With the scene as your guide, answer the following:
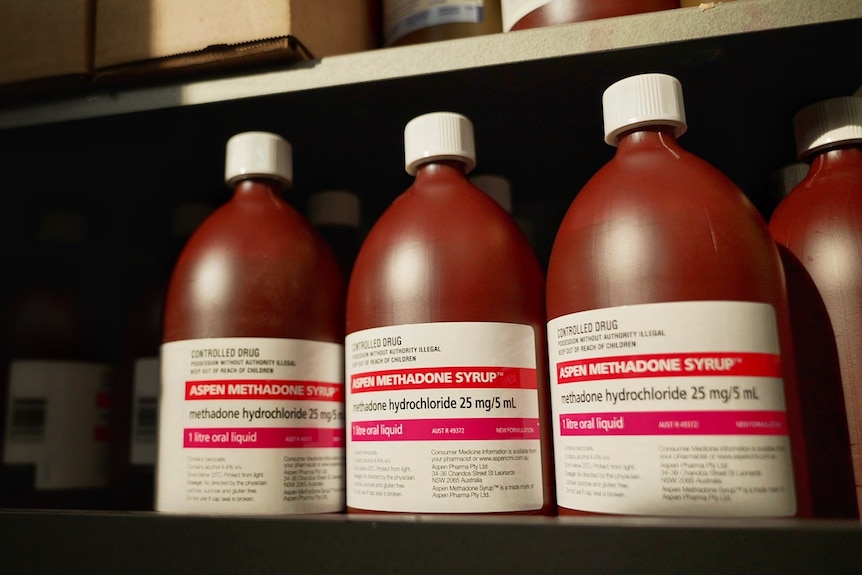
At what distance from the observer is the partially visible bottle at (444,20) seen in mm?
620

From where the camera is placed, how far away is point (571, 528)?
0.39 metres

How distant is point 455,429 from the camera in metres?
0.47

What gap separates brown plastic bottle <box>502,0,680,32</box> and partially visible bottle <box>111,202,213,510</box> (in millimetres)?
426

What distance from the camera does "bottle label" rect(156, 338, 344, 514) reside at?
1.70 feet

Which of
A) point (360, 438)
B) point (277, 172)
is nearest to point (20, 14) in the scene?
point (277, 172)

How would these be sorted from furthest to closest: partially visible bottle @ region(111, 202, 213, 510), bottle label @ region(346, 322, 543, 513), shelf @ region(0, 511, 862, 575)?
partially visible bottle @ region(111, 202, 213, 510)
bottle label @ region(346, 322, 543, 513)
shelf @ region(0, 511, 862, 575)

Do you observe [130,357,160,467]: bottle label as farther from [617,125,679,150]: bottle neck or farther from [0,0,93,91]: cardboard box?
[617,125,679,150]: bottle neck

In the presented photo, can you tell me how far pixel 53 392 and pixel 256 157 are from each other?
0.31 m

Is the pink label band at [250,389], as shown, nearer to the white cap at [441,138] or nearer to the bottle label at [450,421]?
the bottle label at [450,421]

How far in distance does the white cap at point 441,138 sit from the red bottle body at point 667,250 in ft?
0.38

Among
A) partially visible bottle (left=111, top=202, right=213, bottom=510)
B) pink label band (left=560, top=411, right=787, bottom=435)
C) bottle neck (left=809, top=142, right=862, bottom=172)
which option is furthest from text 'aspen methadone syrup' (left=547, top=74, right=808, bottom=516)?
partially visible bottle (left=111, top=202, right=213, bottom=510)

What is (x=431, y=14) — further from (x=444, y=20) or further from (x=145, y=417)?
(x=145, y=417)

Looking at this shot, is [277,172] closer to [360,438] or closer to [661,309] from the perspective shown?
[360,438]

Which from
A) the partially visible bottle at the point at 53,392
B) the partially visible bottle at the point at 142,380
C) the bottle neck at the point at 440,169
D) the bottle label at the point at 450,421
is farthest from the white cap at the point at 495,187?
the partially visible bottle at the point at 53,392
